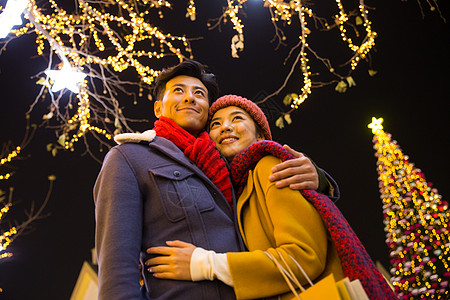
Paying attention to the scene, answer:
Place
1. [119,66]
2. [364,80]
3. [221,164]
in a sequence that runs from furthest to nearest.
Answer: [364,80] < [119,66] < [221,164]

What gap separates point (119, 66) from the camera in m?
3.46

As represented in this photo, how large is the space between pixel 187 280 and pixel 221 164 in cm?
61

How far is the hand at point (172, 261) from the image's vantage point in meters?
1.35

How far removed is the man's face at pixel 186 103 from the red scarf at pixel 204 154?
145mm

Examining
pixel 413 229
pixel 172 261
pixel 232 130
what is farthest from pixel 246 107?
pixel 413 229

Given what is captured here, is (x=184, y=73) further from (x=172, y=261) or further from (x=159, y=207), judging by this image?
(x=172, y=261)

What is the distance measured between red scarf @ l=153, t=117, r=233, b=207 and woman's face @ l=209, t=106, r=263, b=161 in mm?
158

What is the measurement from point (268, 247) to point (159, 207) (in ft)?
1.55

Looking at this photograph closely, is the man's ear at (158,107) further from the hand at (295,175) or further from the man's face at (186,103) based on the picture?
the hand at (295,175)

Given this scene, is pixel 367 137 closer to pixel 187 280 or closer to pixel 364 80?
pixel 364 80

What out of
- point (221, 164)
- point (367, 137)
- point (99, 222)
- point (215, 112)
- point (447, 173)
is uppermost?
point (367, 137)

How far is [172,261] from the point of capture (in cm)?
136

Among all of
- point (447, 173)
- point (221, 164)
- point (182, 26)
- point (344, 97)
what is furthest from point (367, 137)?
point (221, 164)

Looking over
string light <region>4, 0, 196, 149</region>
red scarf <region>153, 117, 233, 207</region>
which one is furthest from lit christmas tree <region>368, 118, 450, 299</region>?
red scarf <region>153, 117, 233, 207</region>
